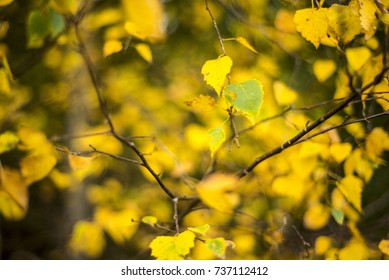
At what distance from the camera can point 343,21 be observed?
24.7 inches

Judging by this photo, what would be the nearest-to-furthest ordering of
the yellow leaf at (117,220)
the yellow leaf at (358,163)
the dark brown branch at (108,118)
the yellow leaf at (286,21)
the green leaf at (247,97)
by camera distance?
the green leaf at (247,97)
the dark brown branch at (108,118)
the yellow leaf at (358,163)
the yellow leaf at (286,21)
the yellow leaf at (117,220)

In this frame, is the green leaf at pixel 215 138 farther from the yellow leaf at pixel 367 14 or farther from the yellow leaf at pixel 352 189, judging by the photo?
the yellow leaf at pixel 352 189

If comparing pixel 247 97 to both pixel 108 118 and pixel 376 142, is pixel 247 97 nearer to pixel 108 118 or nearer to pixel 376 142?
pixel 108 118

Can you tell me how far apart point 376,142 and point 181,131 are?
Result: 1113 millimetres

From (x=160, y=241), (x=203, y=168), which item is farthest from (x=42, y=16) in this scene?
(x=203, y=168)

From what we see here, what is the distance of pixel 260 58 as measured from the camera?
1375 millimetres

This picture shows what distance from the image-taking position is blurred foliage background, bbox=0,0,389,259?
868 mm

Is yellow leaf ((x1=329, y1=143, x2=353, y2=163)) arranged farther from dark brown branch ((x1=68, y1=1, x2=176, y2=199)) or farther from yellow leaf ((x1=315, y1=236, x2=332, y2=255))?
dark brown branch ((x1=68, y1=1, x2=176, y2=199))

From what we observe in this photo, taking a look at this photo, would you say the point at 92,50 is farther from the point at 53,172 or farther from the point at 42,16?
the point at 42,16

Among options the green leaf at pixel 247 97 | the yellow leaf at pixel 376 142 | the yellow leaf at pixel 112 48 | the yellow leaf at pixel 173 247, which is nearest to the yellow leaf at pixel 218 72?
the green leaf at pixel 247 97

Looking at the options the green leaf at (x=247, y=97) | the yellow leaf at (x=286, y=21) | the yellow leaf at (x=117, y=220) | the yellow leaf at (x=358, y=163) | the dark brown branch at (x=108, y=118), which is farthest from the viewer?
the yellow leaf at (x=117, y=220)

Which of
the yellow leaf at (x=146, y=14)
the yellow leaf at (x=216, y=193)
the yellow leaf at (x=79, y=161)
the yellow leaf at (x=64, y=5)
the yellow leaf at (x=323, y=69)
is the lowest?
the yellow leaf at (x=216, y=193)

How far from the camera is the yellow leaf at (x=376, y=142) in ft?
2.80
